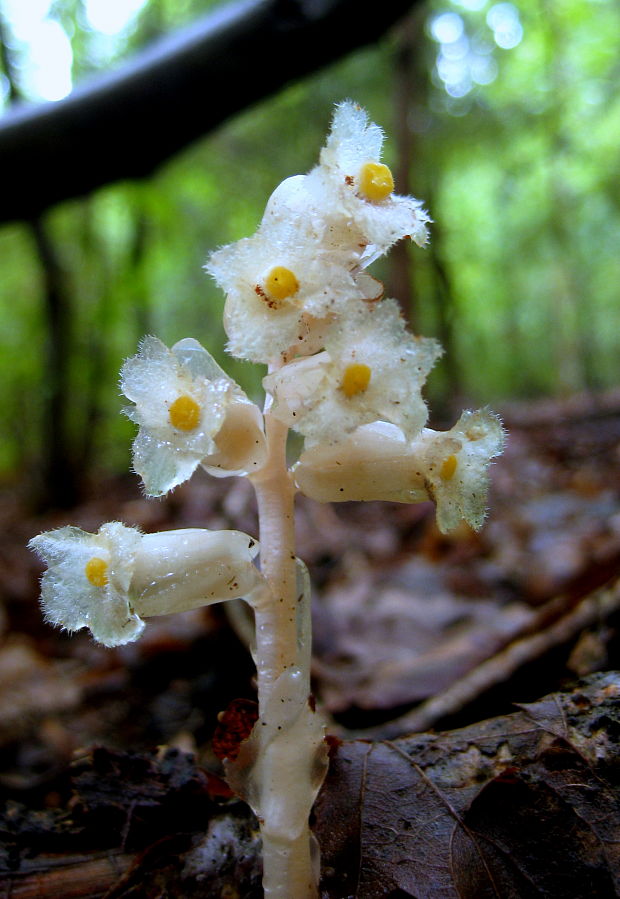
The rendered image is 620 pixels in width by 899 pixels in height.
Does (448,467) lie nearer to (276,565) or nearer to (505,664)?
(276,565)

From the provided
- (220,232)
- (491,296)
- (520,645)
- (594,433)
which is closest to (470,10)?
(220,232)

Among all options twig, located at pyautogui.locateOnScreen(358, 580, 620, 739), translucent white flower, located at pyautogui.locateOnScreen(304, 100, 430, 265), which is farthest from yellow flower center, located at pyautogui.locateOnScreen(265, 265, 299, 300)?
twig, located at pyautogui.locateOnScreen(358, 580, 620, 739)

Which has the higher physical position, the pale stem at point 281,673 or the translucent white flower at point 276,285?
the translucent white flower at point 276,285

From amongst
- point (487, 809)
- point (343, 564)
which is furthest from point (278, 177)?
point (487, 809)

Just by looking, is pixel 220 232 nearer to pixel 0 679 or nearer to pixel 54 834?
pixel 0 679

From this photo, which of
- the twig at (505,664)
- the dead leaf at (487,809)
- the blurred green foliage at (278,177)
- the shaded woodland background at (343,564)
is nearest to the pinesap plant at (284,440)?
the dead leaf at (487,809)

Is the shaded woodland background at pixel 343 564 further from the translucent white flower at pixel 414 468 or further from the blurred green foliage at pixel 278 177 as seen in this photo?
the translucent white flower at pixel 414 468
